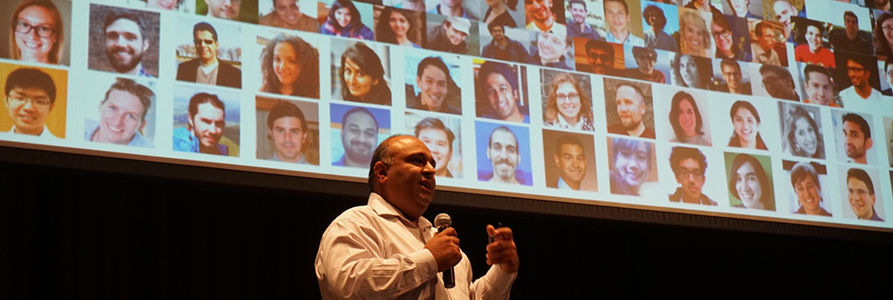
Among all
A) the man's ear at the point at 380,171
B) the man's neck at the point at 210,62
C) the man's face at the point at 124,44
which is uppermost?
the man's face at the point at 124,44

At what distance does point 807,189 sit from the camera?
4.48 meters

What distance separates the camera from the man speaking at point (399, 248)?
87.4 inches

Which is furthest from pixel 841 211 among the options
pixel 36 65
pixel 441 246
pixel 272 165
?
pixel 36 65

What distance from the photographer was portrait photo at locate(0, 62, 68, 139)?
329 centimetres

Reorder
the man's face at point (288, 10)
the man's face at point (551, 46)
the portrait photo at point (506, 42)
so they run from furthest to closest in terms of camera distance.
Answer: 1. the man's face at point (551, 46)
2. the portrait photo at point (506, 42)
3. the man's face at point (288, 10)

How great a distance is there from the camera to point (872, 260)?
531 centimetres

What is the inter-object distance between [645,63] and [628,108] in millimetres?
246

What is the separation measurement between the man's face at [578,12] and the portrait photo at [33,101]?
208 centimetres

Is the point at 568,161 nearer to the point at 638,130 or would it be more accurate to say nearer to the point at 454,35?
the point at 638,130

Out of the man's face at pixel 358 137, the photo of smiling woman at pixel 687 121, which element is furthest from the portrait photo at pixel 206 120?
the photo of smiling woman at pixel 687 121

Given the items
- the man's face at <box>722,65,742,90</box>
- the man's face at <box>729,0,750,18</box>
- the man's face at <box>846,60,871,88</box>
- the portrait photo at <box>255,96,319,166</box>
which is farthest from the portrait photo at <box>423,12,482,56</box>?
the man's face at <box>846,60,871,88</box>

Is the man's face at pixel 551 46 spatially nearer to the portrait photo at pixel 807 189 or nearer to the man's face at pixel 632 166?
the man's face at pixel 632 166

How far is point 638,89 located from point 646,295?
131 cm

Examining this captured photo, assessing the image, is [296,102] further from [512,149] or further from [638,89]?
[638,89]
